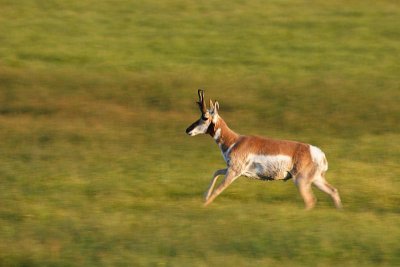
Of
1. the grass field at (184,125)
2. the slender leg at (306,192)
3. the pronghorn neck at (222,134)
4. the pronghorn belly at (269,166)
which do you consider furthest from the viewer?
the pronghorn neck at (222,134)

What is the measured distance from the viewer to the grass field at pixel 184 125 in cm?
1149

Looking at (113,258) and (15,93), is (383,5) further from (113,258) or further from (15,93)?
(113,258)

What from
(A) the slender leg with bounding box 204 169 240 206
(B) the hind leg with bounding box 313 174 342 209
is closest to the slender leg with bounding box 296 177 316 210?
(B) the hind leg with bounding box 313 174 342 209

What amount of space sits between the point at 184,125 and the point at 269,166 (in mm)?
7153

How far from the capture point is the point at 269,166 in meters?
14.4

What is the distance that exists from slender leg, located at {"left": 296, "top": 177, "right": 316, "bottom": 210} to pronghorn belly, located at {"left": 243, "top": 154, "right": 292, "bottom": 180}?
24 centimetres

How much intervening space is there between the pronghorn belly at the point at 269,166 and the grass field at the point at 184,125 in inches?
18.1

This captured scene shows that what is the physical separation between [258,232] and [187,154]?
644cm

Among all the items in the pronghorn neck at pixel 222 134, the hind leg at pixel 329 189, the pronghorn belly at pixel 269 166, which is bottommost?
the hind leg at pixel 329 189

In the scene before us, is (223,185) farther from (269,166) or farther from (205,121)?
(205,121)

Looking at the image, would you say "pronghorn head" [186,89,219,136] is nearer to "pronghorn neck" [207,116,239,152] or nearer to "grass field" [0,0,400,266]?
"pronghorn neck" [207,116,239,152]

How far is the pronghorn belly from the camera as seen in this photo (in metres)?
14.4

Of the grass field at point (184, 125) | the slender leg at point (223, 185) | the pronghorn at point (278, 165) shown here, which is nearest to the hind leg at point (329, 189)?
the pronghorn at point (278, 165)

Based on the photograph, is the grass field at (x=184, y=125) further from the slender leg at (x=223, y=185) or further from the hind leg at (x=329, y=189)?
the hind leg at (x=329, y=189)
